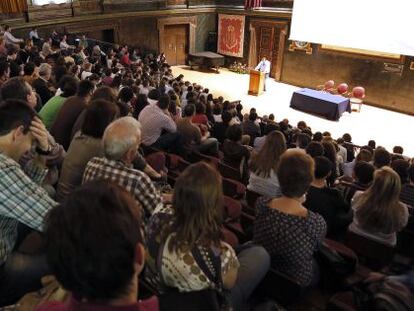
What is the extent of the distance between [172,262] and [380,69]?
12419 mm

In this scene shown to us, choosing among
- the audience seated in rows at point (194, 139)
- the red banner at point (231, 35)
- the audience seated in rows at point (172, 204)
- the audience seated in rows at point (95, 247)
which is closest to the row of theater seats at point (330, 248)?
the audience seated in rows at point (172, 204)

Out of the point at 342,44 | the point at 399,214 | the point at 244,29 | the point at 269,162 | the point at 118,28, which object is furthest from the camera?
the point at 244,29

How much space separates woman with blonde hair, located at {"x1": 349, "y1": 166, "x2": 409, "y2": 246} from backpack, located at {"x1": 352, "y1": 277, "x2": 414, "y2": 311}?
1241mm

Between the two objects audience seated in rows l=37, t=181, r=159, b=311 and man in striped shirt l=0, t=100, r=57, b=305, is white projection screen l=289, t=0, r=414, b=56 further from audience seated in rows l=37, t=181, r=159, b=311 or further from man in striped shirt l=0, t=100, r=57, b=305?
audience seated in rows l=37, t=181, r=159, b=311

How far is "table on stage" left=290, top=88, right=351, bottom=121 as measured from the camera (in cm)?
1077

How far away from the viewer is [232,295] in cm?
204

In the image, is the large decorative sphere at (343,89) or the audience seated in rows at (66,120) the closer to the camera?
the audience seated in rows at (66,120)

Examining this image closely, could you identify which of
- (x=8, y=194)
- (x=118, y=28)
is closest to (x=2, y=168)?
(x=8, y=194)

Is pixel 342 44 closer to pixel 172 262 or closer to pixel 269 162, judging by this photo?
pixel 269 162

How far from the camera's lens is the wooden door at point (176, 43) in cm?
1761

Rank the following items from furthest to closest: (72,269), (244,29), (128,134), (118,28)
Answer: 1. (244,29)
2. (118,28)
3. (128,134)
4. (72,269)

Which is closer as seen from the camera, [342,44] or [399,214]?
[399,214]

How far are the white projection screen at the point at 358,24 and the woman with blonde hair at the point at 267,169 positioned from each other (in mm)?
8312

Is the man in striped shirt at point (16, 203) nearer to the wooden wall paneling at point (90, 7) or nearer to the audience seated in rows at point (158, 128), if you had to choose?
the audience seated in rows at point (158, 128)
